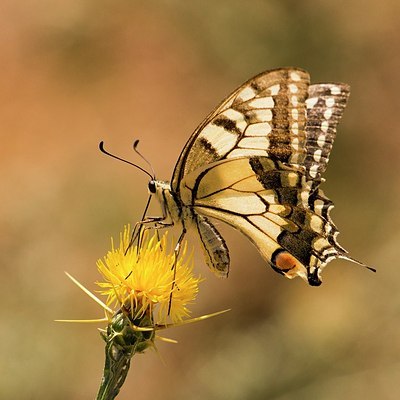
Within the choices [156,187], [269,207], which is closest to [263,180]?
[269,207]

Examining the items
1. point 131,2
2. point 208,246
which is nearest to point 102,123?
point 131,2

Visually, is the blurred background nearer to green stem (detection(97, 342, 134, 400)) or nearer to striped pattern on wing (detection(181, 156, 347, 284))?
striped pattern on wing (detection(181, 156, 347, 284))

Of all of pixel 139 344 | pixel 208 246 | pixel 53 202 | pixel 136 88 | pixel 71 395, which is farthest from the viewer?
pixel 136 88

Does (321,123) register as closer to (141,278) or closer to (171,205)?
(171,205)

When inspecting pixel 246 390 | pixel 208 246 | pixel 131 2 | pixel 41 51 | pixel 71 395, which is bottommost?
pixel 71 395

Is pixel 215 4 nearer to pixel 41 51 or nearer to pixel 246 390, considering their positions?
pixel 41 51

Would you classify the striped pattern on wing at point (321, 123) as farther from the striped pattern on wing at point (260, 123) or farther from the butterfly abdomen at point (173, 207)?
the butterfly abdomen at point (173, 207)

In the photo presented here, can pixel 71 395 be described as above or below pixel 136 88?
below

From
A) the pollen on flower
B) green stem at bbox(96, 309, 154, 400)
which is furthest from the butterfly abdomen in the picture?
green stem at bbox(96, 309, 154, 400)

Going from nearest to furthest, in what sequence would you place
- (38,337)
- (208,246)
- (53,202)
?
(208,246)
(38,337)
(53,202)

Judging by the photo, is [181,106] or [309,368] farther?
[181,106]
